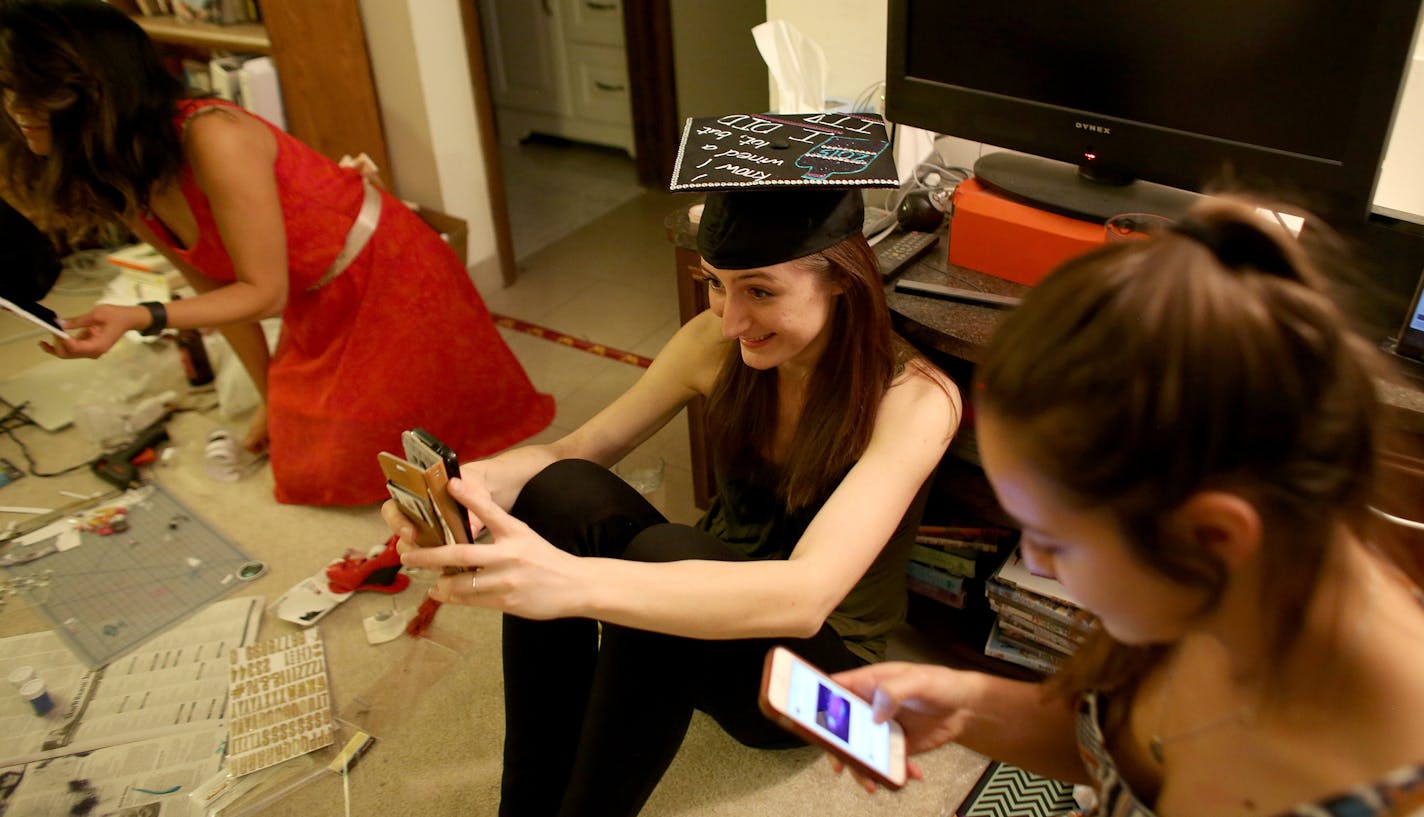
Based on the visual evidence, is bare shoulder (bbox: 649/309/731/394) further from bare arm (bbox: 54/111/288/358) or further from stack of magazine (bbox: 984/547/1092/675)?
bare arm (bbox: 54/111/288/358)

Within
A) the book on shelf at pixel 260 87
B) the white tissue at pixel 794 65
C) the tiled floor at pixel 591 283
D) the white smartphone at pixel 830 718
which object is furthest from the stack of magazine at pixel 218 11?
the white smartphone at pixel 830 718

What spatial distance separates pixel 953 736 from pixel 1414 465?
2.00ft

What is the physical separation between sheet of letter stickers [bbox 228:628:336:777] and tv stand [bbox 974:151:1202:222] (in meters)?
1.35

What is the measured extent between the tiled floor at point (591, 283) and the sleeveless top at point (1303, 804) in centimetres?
120

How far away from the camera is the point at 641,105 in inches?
133

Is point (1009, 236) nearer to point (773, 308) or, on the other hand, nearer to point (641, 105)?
point (773, 308)

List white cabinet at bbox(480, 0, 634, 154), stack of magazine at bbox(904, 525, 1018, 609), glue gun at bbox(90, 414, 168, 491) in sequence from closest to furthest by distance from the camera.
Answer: stack of magazine at bbox(904, 525, 1018, 609) → glue gun at bbox(90, 414, 168, 491) → white cabinet at bbox(480, 0, 634, 154)

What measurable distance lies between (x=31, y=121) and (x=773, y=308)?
1.32 metres

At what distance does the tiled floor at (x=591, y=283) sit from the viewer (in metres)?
2.34

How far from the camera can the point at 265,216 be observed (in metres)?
1.82

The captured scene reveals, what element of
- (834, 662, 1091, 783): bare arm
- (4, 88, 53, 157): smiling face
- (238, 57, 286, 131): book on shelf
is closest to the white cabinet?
(238, 57, 286, 131): book on shelf

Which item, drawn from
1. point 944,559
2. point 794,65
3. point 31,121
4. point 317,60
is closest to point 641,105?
point 317,60

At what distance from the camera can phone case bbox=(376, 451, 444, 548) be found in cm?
105

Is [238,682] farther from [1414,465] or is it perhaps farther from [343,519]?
[1414,465]
